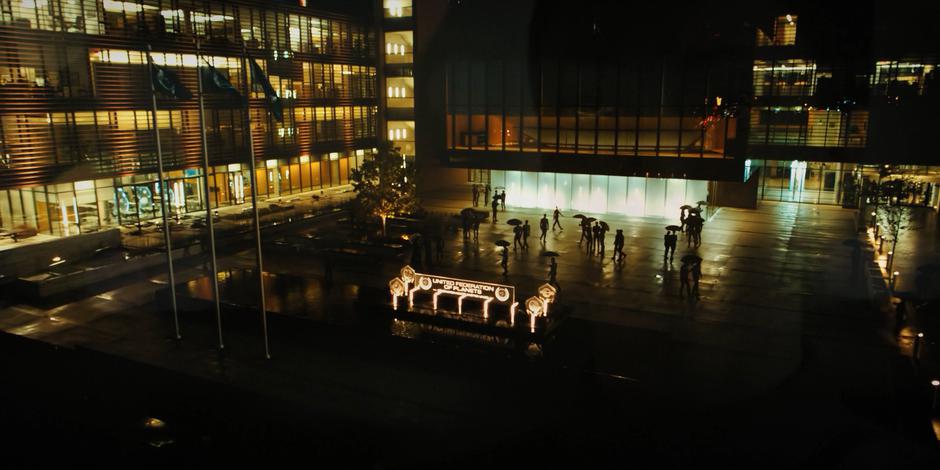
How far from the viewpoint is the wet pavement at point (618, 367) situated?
14.9 m

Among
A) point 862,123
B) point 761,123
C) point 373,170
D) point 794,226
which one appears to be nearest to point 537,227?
point 373,170

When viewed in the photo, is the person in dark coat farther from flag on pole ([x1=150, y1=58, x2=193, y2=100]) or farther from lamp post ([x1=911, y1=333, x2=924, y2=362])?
flag on pole ([x1=150, y1=58, x2=193, y2=100])

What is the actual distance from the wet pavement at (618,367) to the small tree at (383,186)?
274 inches

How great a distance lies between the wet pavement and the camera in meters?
14.9

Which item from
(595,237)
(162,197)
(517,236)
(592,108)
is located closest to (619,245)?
(595,237)

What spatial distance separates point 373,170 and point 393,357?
17.7m

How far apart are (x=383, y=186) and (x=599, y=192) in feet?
59.3

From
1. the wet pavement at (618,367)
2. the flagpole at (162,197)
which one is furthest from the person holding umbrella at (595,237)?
the flagpole at (162,197)

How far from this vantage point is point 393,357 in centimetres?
2003

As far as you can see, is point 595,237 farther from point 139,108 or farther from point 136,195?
point 139,108

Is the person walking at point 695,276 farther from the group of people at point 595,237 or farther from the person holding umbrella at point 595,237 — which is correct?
the person holding umbrella at point 595,237

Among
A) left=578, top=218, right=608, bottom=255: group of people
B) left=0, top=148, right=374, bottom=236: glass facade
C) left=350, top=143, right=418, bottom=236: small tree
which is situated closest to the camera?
left=578, top=218, right=608, bottom=255: group of people

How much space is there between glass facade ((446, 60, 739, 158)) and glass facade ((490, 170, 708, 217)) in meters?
2.35

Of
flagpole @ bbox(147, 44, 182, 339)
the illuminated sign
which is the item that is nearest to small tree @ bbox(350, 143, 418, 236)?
the illuminated sign
